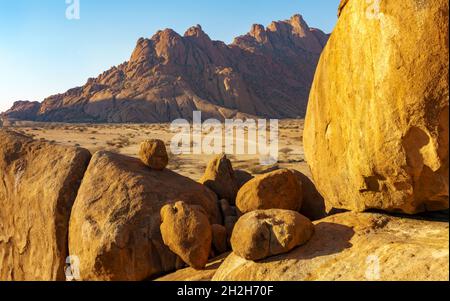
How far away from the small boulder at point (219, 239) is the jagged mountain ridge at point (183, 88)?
7097cm

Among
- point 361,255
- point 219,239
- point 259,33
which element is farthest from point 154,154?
point 259,33

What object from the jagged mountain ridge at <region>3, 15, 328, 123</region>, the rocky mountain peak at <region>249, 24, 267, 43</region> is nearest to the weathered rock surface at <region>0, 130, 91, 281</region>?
the jagged mountain ridge at <region>3, 15, 328, 123</region>

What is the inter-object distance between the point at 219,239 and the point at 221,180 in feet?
7.74

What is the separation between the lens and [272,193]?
8.02m

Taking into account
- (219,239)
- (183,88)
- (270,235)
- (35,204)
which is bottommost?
(219,239)

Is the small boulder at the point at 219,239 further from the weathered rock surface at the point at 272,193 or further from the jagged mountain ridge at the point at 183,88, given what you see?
the jagged mountain ridge at the point at 183,88

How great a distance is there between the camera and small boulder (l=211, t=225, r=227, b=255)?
787cm

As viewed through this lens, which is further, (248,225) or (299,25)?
(299,25)

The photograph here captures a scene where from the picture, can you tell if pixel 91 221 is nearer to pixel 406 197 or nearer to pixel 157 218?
pixel 157 218

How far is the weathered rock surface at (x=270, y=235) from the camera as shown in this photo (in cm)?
603

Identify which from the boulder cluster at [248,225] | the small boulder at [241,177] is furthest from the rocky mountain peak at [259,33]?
the boulder cluster at [248,225]

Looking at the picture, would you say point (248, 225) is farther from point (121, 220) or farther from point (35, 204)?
point (35, 204)

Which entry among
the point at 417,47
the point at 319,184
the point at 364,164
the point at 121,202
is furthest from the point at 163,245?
the point at 417,47

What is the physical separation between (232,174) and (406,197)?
513 cm
